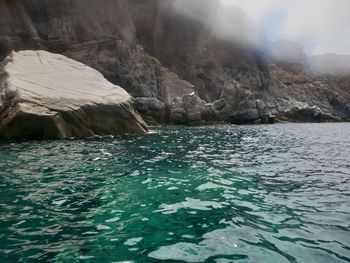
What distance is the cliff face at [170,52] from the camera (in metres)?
52.3

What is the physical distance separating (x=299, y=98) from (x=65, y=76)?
87.7 meters

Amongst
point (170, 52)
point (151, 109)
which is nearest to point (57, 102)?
point (151, 109)

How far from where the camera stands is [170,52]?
8456cm

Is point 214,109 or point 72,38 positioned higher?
point 72,38

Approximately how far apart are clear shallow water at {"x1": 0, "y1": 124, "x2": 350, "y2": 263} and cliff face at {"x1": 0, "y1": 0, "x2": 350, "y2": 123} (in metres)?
36.7

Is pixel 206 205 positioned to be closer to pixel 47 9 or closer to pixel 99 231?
pixel 99 231

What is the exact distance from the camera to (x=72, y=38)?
184 ft

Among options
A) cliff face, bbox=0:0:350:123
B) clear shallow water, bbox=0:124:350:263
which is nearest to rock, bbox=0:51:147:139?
clear shallow water, bbox=0:124:350:263

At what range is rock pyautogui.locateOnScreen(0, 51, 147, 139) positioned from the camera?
2019 centimetres

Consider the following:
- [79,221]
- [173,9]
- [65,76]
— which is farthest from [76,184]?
[173,9]

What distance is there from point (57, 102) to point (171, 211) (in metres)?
15.9

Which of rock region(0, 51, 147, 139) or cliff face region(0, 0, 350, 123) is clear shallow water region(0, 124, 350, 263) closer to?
rock region(0, 51, 147, 139)

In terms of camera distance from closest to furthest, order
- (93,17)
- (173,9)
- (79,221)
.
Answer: (79,221) → (93,17) → (173,9)

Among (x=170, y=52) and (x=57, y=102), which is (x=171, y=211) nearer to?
(x=57, y=102)
